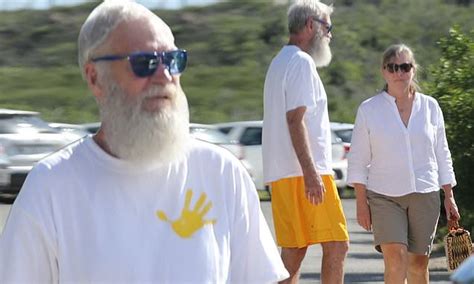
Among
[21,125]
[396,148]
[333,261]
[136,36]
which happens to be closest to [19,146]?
[21,125]

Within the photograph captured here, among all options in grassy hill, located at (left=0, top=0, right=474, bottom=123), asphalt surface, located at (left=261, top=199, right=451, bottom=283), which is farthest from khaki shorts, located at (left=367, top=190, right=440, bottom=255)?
grassy hill, located at (left=0, top=0, right=474, bottom=123)

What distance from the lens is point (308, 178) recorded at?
25.8 feet

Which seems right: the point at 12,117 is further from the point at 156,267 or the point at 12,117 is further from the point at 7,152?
the point at 156,267

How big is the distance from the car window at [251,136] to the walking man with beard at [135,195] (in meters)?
20.7

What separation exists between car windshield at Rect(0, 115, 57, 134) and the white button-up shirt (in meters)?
13.3

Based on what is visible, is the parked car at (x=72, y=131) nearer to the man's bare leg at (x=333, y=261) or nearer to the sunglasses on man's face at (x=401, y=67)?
the sunglasses on man's face at (x=401, y=67)

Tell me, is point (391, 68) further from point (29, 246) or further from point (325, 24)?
point (29, 246)

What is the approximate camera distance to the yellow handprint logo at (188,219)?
379cm

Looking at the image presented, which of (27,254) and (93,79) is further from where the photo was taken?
(93,79)

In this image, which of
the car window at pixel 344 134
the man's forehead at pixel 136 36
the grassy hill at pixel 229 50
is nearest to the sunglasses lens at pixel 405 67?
the man's forehead at pixel 136 36

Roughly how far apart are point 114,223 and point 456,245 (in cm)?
549

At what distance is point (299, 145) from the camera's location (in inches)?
310

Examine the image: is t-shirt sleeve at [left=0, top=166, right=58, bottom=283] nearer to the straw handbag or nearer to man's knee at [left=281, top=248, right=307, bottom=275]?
man's knee at [left=281, top=248, right=307, bottom=275]

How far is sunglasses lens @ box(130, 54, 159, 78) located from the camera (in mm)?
3793
